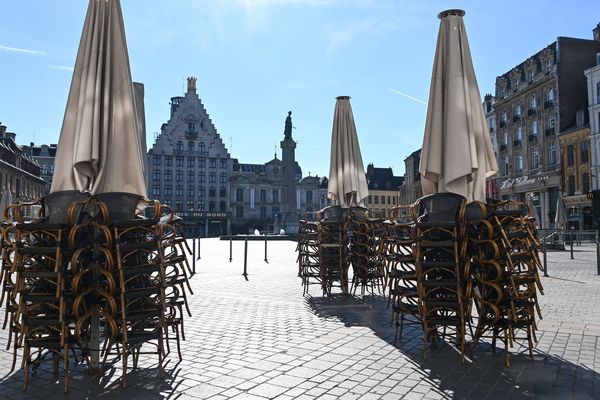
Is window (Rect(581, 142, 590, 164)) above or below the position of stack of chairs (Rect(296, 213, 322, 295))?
above

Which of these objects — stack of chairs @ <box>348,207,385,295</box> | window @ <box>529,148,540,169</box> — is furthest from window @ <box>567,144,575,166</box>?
stack of chairs @ <box>348,207,385,295</box>

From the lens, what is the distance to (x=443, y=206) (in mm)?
5672

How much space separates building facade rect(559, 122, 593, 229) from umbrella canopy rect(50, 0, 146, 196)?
40.3 metres

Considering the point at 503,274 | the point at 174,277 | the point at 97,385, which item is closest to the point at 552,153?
the point at 503,274

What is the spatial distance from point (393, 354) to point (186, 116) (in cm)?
7705

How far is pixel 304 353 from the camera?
17.8ft

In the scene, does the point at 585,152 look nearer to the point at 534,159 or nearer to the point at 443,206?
the point at 534,159

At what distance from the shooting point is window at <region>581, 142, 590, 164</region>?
1494 inches

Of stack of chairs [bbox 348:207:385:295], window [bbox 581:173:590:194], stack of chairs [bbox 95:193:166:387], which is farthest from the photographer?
window [bbox 581:173:590:194]

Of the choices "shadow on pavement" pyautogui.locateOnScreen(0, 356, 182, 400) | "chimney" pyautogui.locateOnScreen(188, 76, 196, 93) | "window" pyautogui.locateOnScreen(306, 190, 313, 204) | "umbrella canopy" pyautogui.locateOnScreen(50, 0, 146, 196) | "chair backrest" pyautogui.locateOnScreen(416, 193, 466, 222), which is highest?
"chimney" pyautogui.locateOnScreen(188, 76, 196, 93)

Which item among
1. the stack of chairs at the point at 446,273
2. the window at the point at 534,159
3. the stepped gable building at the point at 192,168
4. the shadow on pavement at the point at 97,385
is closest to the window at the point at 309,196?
the stepped gable building at the point at 192,168

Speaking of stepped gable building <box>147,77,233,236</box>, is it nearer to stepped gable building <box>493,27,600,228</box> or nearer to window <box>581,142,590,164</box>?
stepped gable building <box>493,27,600,228</box>

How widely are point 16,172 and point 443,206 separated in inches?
2242

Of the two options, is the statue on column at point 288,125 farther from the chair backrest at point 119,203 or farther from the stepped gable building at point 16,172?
the chair backrest at point 119,203
